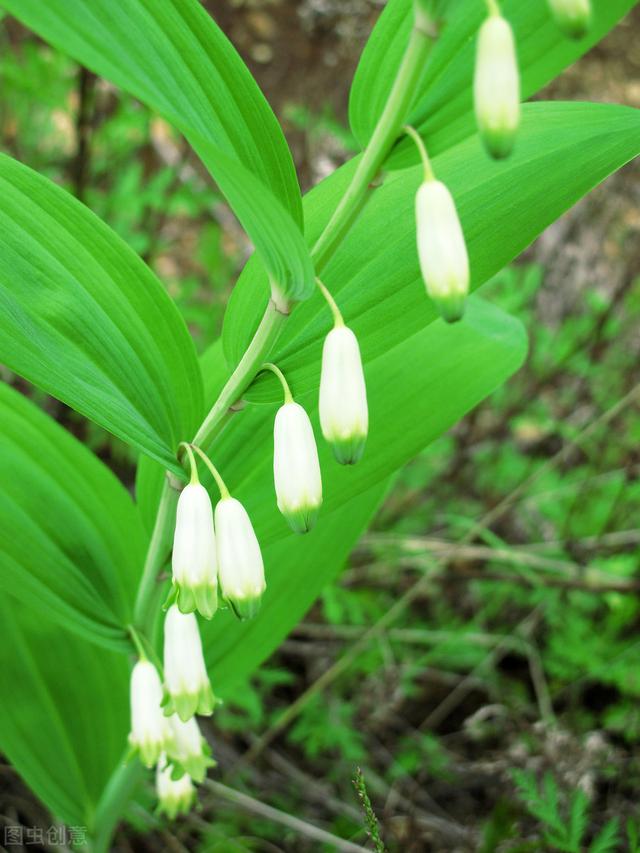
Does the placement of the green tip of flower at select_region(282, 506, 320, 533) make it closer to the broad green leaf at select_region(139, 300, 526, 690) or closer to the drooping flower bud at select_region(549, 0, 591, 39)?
the broad green leaf at select_region(139, 300, 526, 690)

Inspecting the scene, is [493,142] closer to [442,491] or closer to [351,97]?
[351,97]

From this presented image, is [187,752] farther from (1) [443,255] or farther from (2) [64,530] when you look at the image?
(1) [443,255]

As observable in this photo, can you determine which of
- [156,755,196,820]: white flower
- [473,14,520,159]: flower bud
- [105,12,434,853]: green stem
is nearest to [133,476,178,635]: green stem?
[105,12,434,853]: green stem

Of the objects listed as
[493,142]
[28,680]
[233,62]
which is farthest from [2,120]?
[493,142]

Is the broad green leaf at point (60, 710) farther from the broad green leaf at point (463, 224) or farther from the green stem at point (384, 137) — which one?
the green stem at point (384, 137)

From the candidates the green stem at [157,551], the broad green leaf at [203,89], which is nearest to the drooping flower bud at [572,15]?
the broad green leaf at [203,89]

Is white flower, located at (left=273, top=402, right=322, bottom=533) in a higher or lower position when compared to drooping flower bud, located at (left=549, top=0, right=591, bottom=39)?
lower

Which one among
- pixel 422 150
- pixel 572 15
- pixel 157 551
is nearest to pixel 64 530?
pixel 157 551
